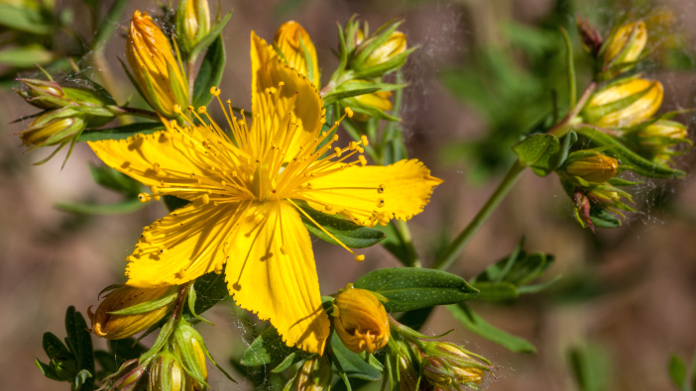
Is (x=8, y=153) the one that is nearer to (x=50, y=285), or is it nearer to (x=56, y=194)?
(x=56, y=194)

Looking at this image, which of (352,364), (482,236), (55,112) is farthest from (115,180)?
(482,236)

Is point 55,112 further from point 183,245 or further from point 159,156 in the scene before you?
point 183,245

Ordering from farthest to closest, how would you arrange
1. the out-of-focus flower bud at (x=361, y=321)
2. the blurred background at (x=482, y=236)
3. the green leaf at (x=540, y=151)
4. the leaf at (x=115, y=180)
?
the blurred background at (x=482, y=236) < the leaf at (x=115, y=180) < the green leaf at (x=540, y=151) < the out-of-focus flower bud at (x=361, y=321)

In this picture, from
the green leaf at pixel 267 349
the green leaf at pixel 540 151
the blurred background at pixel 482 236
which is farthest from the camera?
the blurred background at pixel 482 236

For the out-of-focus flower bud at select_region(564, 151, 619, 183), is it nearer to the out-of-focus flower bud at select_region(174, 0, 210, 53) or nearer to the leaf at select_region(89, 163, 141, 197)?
the out-of-focus flower bud at select_region(174, 0, 210, 53)

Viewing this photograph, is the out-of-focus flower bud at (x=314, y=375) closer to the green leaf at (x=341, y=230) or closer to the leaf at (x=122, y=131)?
the green leaf at (x=341, y=230)

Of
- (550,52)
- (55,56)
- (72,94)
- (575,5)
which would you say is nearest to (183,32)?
(72,94)

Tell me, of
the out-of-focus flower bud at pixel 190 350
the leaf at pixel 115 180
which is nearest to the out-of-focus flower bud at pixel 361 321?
the out-of-focus flower bud at pixel 190 350
